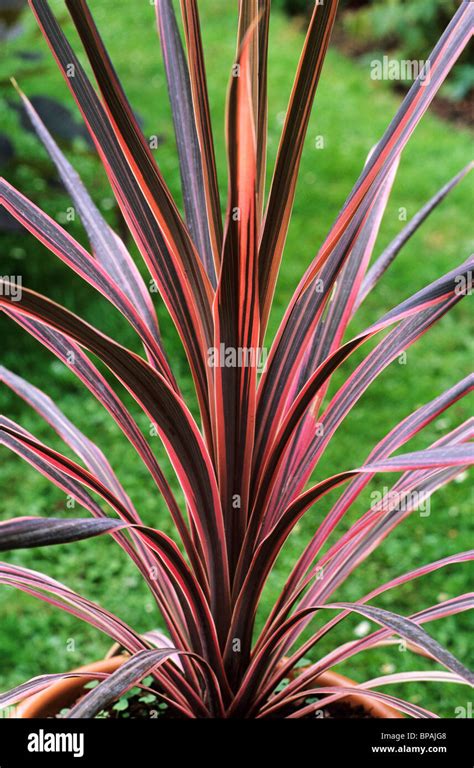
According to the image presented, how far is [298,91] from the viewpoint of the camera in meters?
0.75

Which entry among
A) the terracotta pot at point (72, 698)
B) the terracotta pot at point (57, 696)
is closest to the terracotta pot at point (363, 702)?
the terracotta pot at point (72, 698)

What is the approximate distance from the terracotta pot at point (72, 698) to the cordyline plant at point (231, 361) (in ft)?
0.31

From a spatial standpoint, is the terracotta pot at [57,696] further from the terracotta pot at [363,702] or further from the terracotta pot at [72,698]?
the terracotta pot at [363,702]

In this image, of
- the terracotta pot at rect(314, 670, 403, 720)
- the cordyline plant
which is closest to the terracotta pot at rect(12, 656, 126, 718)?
the cordyline plant

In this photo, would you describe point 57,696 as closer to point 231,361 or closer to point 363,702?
point 363,702

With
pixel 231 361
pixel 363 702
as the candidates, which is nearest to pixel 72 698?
pixel 363 702

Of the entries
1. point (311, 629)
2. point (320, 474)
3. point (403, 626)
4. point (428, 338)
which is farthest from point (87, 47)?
point (428, 338)

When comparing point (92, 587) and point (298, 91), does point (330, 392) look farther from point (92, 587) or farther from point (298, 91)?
point (298, 91)

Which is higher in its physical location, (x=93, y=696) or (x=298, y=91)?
(x=298, y=91)

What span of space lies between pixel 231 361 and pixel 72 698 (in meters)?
Result: 0.52

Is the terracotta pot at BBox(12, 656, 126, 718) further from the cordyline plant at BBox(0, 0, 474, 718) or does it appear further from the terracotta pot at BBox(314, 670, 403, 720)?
the terracotta pot at BBox(314, 670, 403, 720)

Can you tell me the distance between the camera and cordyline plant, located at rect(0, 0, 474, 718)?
70 cm

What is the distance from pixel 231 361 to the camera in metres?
0.78

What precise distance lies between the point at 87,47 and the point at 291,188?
224 mm
